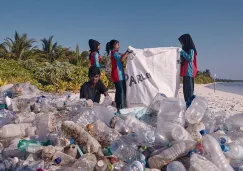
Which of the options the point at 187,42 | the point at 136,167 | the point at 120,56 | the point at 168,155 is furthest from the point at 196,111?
the point at 120,56

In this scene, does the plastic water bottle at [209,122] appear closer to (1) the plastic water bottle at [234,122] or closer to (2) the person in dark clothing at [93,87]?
(1) the plastic water bottle at [234,122]

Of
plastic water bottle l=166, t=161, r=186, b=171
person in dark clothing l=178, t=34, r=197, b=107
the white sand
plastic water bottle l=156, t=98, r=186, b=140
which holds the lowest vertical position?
the white sand

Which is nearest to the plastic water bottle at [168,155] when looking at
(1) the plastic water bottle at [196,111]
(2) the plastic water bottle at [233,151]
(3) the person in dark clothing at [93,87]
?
(2) the plastic water bottle at [233,151]

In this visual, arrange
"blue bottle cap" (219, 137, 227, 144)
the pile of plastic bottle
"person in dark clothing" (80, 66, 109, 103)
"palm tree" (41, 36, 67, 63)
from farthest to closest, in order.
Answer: "palm tree" (41, 36, 67, 63)
"person in dark clothing" (80, 66, 109, 103)
"blue bottle cap" (219, 137, 227, 144)
the pile of plastic bottle

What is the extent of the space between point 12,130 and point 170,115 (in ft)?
6.69

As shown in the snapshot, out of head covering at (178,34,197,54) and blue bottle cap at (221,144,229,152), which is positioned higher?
head covering at (178,34,197,54)

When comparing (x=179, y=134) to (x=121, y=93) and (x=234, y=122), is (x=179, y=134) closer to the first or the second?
(x=234, y=122)

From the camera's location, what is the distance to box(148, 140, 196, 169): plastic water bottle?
9.88 ft

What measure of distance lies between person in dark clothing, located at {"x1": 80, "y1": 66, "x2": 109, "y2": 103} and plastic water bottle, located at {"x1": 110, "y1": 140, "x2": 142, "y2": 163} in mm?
2208

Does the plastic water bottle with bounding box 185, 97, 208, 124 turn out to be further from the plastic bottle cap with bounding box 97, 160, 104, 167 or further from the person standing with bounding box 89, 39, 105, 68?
the person standing with bounding box 89, 39, 105, 68

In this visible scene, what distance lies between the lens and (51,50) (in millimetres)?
23969

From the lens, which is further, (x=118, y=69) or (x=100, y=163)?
(x=118, y=69)

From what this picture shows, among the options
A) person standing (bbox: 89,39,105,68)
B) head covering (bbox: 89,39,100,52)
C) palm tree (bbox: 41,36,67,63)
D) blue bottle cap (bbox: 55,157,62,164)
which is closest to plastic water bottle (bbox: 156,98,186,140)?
blue bottle cap (bbox: 55,157,62,164)

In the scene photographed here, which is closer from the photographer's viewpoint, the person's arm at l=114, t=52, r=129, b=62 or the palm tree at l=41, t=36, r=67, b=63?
the person's arm at l=114, t=52, r=129, b=62
